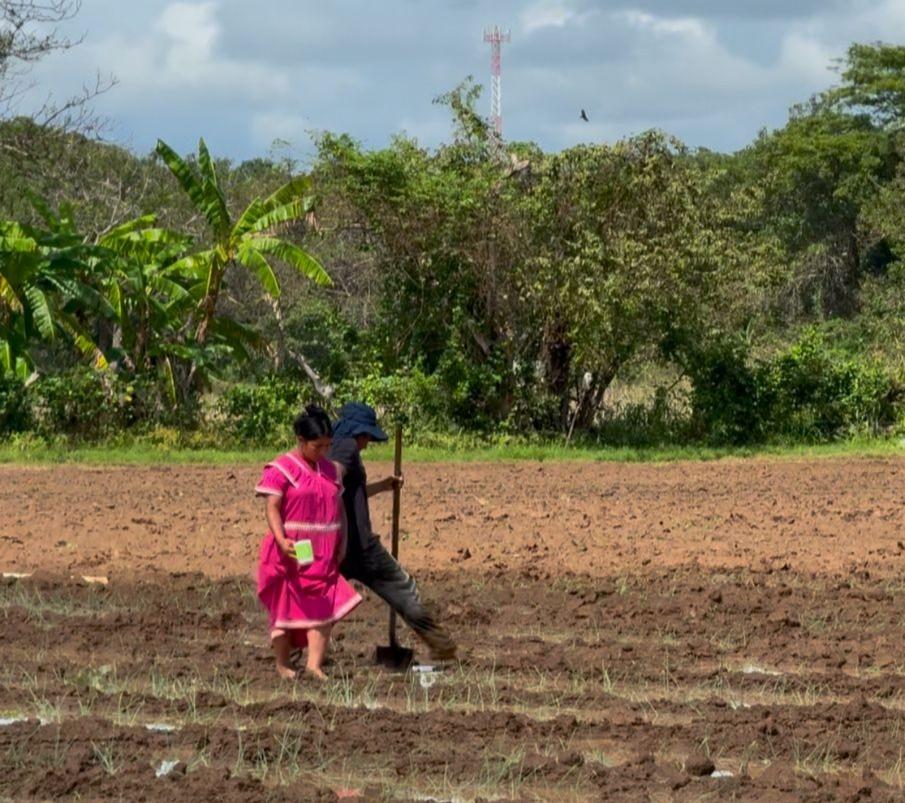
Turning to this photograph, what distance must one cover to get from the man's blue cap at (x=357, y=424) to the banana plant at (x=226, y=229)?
12.8m

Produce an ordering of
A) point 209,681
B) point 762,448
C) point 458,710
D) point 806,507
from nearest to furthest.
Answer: point 458,710 < point 209,681 < point 806,507 < point 762,448

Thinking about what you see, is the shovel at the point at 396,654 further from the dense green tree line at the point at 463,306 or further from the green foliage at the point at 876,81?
the green foliage at the point at 876,81

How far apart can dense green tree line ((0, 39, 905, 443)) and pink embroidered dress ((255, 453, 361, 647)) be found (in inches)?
494

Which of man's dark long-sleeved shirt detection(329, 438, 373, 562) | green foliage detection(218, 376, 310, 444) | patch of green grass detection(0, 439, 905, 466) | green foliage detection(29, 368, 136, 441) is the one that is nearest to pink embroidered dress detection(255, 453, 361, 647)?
man's dark long-sleeved shirt detection(329, 438, 373, 562)

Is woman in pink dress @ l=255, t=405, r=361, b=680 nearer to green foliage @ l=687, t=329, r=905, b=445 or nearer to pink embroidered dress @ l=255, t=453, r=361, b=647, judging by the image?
pink embroidered dress @ l=255, t=453, r=361, b=647

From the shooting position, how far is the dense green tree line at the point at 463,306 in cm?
2150

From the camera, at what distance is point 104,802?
5.86 metres

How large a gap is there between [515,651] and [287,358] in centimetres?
1511

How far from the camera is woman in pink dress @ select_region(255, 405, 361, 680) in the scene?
8.11 m

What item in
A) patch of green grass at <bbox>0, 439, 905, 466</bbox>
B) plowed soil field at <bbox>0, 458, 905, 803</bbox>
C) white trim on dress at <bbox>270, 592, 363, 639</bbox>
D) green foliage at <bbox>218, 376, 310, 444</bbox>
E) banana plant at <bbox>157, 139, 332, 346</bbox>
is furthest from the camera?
green foliage at <bbox>218, 376, 310, 444</bbox>

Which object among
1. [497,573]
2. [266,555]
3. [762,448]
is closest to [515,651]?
[266,555]

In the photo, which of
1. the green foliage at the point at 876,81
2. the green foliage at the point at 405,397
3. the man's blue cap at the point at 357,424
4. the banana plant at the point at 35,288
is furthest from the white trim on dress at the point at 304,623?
the green foliage at the point at 876,81

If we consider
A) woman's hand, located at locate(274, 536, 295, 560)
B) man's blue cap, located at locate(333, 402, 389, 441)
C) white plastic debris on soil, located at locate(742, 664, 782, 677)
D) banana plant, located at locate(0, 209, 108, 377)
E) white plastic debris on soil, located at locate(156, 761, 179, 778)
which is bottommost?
white plastic debris on soil, located at locate(742, 664, 782, 677)

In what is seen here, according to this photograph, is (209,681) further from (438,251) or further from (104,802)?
(438,251)
